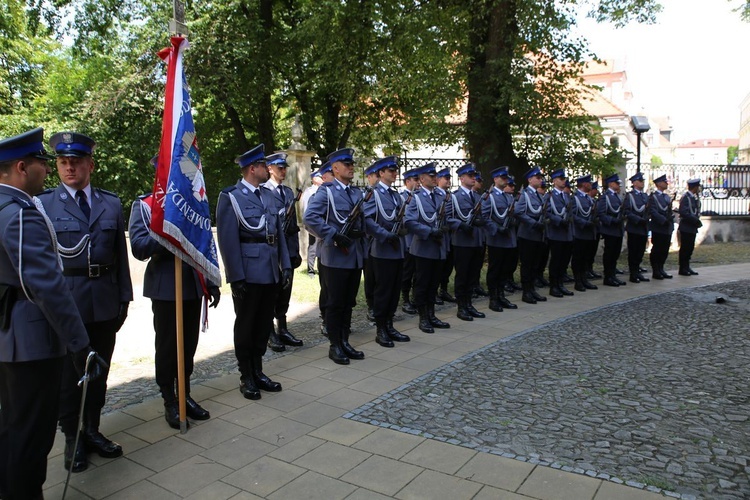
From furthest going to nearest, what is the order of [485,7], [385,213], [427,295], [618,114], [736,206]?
[618,114]
[736,206]
[485,7]
[427,295]
[385,213]

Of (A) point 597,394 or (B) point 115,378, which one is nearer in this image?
(A) point 597,394

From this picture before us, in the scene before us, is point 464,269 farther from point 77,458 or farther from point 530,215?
point 77,458

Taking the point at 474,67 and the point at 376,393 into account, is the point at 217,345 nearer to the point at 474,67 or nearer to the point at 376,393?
the point at 376,393

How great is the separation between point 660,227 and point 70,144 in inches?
431

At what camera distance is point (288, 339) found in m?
6.74

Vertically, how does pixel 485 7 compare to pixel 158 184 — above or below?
above

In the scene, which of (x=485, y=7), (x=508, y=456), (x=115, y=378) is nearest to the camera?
(x=508, y=456)

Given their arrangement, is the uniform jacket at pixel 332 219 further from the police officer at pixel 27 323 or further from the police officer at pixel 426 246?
the police officer at pixel 27 323

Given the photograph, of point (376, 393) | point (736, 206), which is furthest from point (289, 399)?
point (736, 206)

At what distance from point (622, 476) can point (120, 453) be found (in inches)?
123

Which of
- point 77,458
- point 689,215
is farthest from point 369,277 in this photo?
point 689,215

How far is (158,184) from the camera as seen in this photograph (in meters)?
4.05

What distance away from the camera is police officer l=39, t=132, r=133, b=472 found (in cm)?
362

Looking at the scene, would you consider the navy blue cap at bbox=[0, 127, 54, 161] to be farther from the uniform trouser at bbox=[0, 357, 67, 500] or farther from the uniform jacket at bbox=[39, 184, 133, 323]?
the uniform trouser at bbox=[0, 357, 67, 500]
